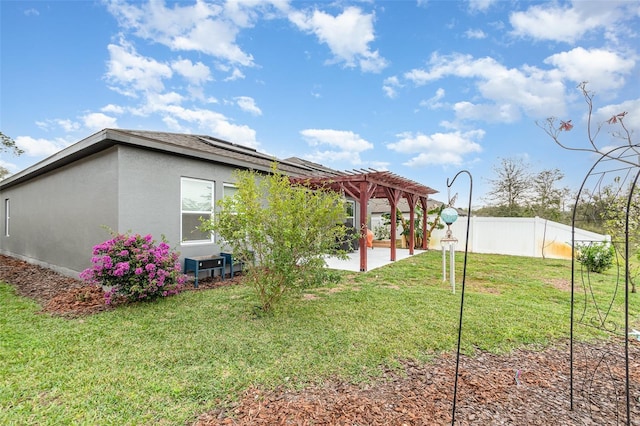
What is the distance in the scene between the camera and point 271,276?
4.51 meters

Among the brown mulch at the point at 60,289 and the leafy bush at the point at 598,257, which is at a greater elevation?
the leafy bush at the point at 598,257

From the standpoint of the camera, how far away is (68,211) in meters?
7.68

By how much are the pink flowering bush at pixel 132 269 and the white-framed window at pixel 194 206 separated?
5.33 feet

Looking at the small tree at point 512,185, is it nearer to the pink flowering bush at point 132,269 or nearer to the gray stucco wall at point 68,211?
the pink flowering bush at point 132,269

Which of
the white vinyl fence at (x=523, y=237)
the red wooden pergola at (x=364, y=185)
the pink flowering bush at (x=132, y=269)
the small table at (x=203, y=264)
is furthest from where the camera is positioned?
the white vinyl fence at (x=523, y=237)

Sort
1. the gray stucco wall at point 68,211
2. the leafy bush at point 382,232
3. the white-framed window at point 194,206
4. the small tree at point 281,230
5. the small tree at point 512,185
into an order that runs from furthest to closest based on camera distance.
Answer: the small tree at point 512,185
the leafy bush at point 382,232
the white-framed window at point 194,206
the gray stucco wall at point 68,211
the small tree at point 281,230

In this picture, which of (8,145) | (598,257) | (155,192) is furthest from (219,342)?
(8,145)

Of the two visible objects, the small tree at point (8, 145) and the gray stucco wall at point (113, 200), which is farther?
the small tree at point (8, 145)

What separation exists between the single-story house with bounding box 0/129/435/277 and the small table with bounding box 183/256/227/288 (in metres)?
0.26

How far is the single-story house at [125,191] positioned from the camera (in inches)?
235

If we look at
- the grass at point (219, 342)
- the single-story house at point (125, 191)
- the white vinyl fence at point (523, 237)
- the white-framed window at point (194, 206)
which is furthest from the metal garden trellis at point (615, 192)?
the white vinyl fence at point (523, 237)

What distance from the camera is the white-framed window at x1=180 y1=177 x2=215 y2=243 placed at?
7.08 meters

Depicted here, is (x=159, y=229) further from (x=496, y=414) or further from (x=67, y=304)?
(x=496, y=414)

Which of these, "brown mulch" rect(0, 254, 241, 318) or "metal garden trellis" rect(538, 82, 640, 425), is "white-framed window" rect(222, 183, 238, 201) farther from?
"metal garden trellis" rect(538, 82, 640, 425)
